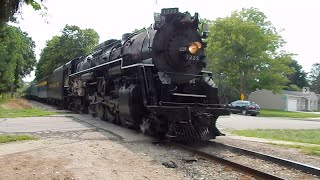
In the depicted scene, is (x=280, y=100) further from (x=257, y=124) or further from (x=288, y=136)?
(x=288, y=136)

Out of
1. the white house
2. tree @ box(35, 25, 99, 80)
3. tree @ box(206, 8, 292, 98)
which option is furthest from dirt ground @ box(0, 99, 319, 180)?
the white house

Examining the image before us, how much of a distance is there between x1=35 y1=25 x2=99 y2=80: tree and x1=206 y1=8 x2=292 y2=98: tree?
26.1 meters

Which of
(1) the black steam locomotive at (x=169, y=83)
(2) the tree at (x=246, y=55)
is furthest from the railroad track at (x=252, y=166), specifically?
(2) the tree at (x=246, y=55)

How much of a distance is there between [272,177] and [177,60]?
5946 millimetres

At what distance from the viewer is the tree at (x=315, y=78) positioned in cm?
11294

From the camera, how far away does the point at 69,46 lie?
64125mm

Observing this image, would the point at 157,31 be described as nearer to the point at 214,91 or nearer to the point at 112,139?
the point at 214,91

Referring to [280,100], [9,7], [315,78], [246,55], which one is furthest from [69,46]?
[315,78]

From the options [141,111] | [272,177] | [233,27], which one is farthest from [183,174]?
[233,27]

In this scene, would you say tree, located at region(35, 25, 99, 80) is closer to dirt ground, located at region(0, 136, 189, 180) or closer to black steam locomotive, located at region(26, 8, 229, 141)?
black steam locomotive, located at region(26, 8, 229, 141)

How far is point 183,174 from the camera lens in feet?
24.8

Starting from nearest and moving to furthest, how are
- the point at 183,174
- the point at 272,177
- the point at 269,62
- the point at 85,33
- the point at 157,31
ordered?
the point at 272,177
the point at 183,174
the point at 157,31
the point at 269,62
the point at 85,33

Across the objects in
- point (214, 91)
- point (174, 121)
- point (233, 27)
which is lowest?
point (174, 121)

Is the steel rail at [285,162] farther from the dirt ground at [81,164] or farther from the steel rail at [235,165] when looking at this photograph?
the dirt ground at [81,164]
